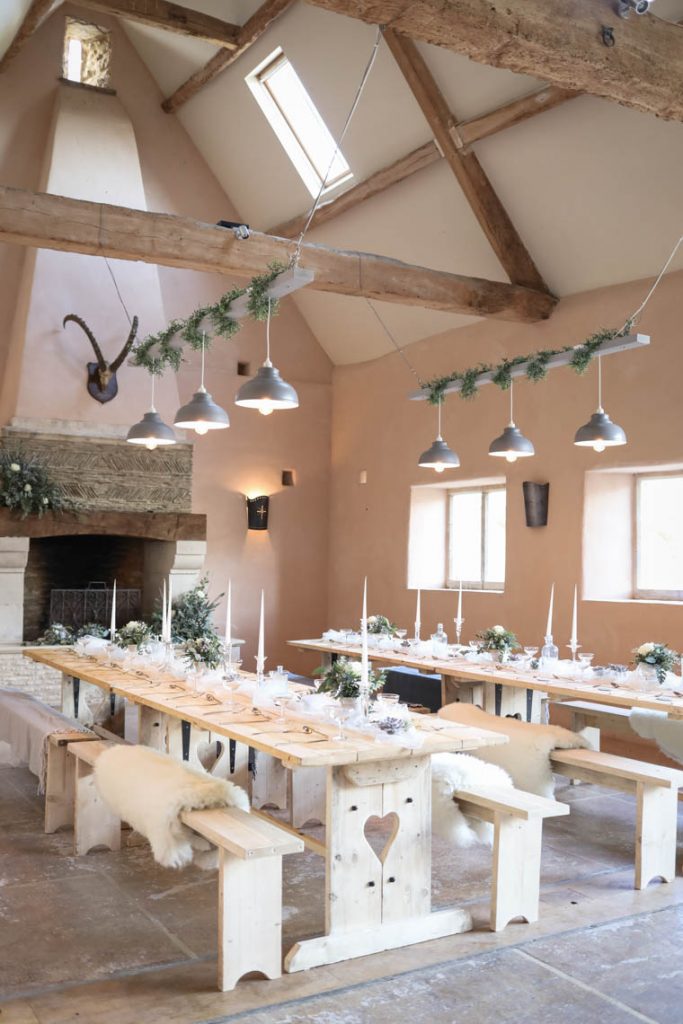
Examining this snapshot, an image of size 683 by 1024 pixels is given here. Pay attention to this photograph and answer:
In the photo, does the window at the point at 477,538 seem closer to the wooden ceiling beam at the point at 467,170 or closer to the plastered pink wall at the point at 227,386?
the plastered pink wall at the point at 227,386

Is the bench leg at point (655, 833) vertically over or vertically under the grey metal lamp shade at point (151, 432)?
under

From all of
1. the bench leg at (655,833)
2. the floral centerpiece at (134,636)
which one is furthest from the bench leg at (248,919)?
the floral centerpiece at (134,636)

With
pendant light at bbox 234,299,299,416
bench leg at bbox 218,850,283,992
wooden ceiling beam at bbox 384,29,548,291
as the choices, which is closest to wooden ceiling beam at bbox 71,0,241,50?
wooden ceiling beam at bbox 384,29,548,291

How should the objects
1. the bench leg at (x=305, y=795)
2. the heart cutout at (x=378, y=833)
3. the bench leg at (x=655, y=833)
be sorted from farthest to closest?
the bench leg at (x=305, y=795)
the heart cutout at (x=378, y=833)
the bench leg at (x=655, y=833)


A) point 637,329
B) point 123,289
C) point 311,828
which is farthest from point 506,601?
point 123,289

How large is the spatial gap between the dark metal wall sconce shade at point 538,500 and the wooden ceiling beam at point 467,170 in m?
1.75

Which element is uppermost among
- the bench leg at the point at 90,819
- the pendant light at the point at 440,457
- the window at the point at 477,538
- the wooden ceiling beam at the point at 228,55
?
the wooden ceiling beam at the point at 228,55

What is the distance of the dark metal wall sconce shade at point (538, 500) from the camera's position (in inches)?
334

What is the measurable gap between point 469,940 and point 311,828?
1.74 m

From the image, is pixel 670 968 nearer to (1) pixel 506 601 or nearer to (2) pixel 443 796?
(2) pixel 443 796

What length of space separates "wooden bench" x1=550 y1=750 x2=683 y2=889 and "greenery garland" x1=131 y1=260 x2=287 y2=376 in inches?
130

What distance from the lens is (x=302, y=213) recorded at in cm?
988

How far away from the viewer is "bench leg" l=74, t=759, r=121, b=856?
492cm

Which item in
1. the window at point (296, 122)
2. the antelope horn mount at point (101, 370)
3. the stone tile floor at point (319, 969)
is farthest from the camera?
the window at point (296, 122)
